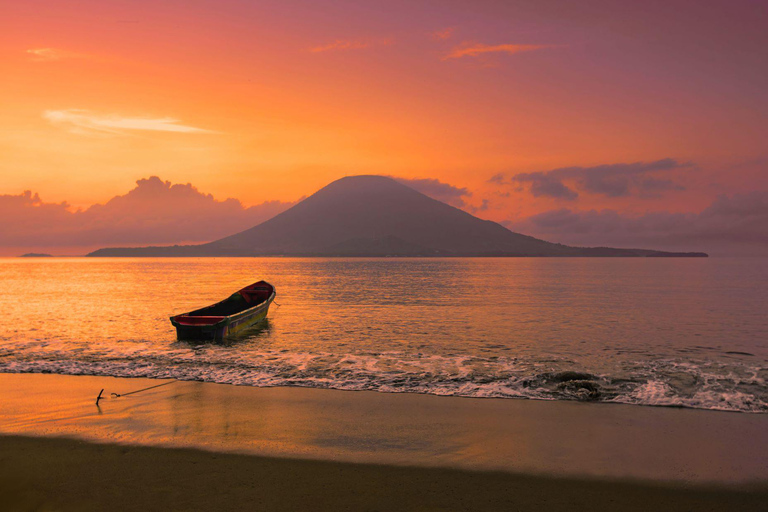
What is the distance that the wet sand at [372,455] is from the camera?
7969 millimetres

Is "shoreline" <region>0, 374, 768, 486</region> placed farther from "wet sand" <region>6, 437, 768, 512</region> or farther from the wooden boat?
the wooden boat

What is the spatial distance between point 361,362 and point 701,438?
1311cm

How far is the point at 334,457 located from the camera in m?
9.59

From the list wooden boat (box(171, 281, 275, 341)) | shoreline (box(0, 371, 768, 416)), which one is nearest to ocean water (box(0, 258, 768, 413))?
shoreline (box(0, 371, 768, 416))

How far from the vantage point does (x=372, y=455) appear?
9750 mm

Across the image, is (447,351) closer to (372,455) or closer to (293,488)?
(372,455)

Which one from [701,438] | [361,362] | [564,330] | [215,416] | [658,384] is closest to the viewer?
[701,438]

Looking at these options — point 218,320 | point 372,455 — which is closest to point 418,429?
point 372,455

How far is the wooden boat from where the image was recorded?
26406mm

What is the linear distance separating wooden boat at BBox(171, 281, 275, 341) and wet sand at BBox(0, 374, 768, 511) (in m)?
11.8

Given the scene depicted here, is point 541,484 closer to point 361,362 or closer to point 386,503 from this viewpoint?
point 386,503

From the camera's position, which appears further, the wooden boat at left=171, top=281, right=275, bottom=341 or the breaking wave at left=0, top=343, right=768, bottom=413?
the wooden boat at left=171, top=281, right=275, bottom=341

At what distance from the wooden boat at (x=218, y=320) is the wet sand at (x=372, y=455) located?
11825 millimetres

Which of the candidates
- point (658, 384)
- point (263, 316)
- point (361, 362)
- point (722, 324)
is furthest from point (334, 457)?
point (722, 324)
